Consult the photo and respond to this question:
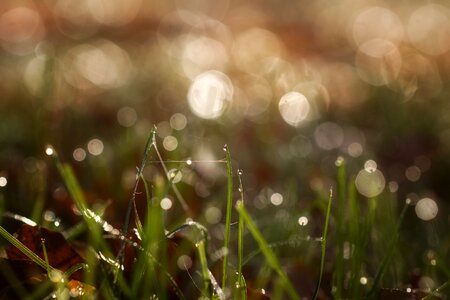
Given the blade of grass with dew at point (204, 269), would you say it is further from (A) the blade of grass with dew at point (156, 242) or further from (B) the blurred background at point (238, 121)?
(B) the blurred background at point (238, 121)

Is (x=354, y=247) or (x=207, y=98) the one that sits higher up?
(x=354, y=247)

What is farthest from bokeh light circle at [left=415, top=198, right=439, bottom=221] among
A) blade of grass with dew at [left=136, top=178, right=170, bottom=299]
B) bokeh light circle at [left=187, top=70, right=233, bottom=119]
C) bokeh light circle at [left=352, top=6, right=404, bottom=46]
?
bokeh light circle at [left=352, top=6, right=404, bottom=46]

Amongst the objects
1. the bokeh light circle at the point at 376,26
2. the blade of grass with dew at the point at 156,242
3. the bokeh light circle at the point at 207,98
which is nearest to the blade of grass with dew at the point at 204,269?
the blade of grass with dew at the point at 156,242

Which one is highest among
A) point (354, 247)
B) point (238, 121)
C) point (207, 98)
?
point (354, 247)

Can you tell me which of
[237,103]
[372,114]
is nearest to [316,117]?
[372,114]

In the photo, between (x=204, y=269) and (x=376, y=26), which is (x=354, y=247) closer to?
(x=204, y=269)

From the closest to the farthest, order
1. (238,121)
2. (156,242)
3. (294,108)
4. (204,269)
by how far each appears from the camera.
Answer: (204,269) < (156,242) < (238,121) < (294,108)

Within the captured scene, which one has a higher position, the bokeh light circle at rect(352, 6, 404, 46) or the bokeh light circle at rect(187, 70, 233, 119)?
the bokeh light circle at rect(352, 6, 404, 46)

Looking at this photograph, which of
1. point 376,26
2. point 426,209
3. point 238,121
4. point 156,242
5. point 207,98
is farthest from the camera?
point 376,26

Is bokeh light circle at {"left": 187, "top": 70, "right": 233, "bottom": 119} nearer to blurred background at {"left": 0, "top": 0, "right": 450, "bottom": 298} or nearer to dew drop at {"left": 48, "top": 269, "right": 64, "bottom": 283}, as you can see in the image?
blurred background at {"left": 0, "top": 0, "right": 450, "bottom": 298}

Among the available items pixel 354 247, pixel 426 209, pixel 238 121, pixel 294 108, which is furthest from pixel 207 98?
pixel 354 247
